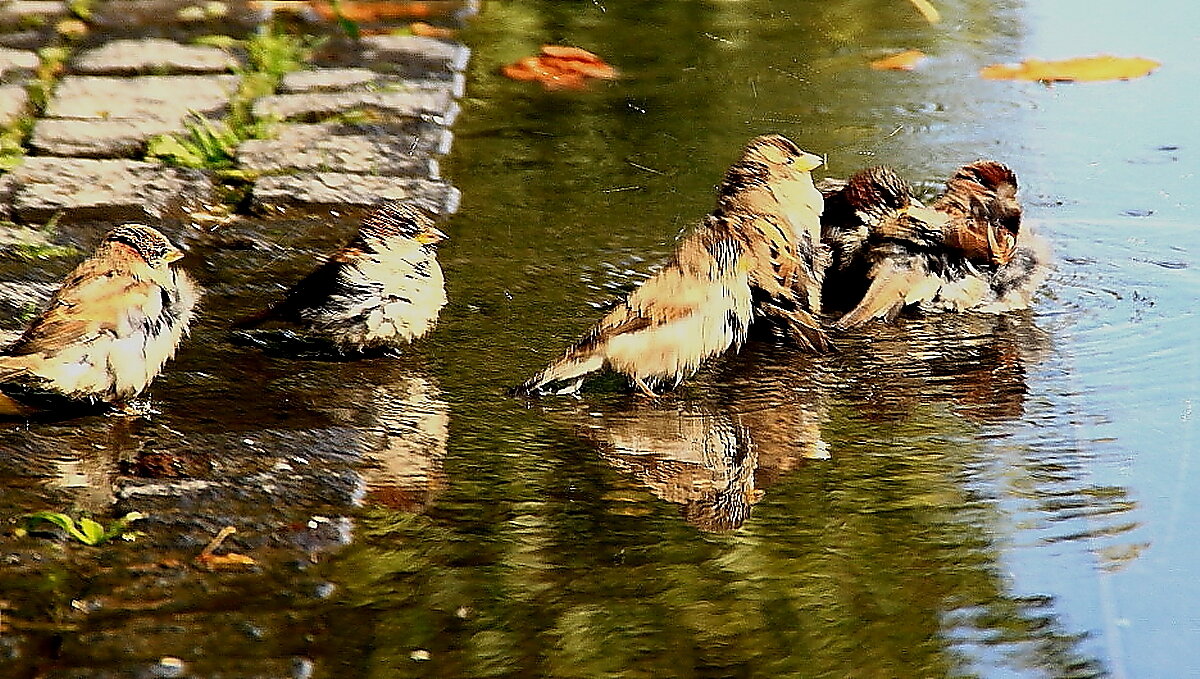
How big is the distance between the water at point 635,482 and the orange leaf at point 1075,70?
4.88 feet

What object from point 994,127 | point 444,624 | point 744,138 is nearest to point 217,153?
point 744,138

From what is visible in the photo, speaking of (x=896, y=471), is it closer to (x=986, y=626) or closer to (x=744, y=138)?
(x=986, y=626)

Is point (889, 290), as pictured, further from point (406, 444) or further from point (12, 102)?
point (12, 102)

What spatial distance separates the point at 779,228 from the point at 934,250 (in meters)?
0.57

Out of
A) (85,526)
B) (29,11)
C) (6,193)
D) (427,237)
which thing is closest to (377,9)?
(29,11)

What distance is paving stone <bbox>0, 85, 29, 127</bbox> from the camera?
645cm

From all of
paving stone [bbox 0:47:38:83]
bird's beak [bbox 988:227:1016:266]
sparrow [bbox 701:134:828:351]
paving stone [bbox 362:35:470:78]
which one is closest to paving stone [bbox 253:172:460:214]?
sparrow [bbox 701:134:828:351]

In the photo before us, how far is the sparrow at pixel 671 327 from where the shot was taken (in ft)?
13.9

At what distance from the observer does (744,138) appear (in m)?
6.70

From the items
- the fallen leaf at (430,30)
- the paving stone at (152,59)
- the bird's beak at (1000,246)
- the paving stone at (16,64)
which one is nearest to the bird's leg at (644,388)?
the bird's beak at (1000,246)

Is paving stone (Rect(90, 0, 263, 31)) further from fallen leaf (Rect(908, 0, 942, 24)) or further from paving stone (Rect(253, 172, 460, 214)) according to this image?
Result: fallen leaf (Rect(908, 0, 942, 24))

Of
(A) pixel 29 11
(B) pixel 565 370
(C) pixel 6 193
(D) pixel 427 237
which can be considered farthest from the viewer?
(A) pixel 29 11

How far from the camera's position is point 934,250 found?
16.8ft

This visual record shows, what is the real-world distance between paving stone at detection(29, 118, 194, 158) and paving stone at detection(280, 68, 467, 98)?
0.76m
